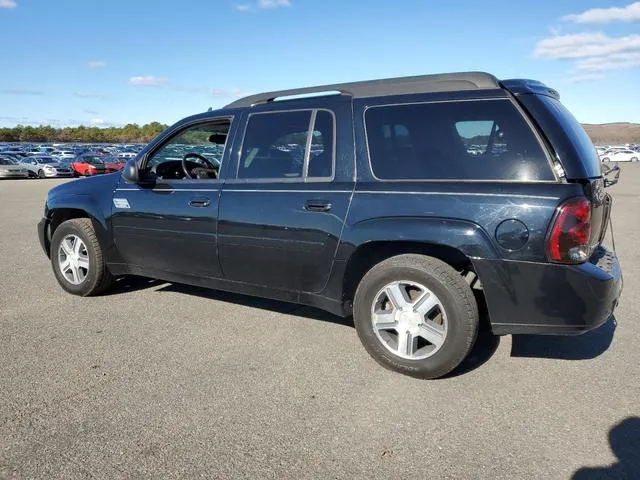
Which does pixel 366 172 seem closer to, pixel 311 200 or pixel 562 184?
pixel 311 200

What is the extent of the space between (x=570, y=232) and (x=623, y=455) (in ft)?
3.84

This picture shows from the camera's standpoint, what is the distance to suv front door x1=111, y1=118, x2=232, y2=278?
14.3 feet

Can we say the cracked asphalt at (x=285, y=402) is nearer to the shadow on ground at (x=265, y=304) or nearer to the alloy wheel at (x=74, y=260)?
the shadow on ground at (x=265, y=304)

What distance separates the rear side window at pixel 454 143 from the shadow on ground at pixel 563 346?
1512mm

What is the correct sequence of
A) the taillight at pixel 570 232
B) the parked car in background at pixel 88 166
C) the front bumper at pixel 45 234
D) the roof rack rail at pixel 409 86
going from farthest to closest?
the parked car in background at pixel 88 166 → the front bumper at pixel 45 234 → the roof rack rail at pixel 409 86 → the taillight at pixel 570 232

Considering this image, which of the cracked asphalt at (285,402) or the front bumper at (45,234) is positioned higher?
the front bumper at (45,234)

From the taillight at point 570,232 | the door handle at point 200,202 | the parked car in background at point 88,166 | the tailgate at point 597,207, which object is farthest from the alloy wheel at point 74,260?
the parked car in background at point 88,166

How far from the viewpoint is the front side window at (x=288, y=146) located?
3.90m

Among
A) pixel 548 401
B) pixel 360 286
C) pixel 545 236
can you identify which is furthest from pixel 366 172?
pixel 548 401

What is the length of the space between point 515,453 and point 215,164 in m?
3.77

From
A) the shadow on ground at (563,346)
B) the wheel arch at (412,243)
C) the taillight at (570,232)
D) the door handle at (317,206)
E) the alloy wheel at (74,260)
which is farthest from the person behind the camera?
the alloy wheel at (74,260)

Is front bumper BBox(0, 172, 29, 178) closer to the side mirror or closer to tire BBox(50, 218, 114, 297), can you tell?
tire BBox(50, 218, 114, 297)

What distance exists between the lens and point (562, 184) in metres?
3.04

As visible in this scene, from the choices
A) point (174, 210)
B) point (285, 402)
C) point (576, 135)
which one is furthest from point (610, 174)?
point (174, 210)
